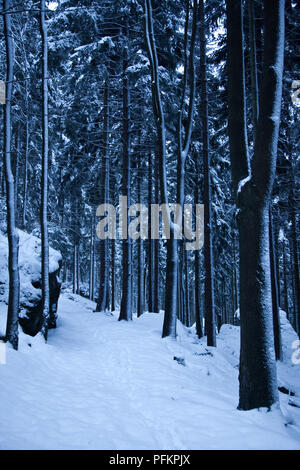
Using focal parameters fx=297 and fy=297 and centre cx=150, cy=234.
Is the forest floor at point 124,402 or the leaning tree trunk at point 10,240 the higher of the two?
the leaning tree trunk at point 10,240

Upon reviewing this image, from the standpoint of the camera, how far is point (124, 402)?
4.64 metres

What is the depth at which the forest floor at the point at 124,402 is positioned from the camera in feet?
11.0

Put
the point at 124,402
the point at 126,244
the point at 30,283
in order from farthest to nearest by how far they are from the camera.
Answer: the point at 126,244 < the point at 30,283 < the point at 124,402

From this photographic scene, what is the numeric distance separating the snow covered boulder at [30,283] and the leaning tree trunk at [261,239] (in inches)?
223

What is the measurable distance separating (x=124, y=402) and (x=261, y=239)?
10.7 feet

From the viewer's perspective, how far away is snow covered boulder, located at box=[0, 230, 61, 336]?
7.73 metres

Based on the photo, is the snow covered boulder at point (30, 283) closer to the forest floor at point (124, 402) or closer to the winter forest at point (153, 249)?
the winter forest at point (153, 249)

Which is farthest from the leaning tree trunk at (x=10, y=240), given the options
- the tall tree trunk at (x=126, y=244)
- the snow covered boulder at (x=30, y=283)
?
the tall tree trunk at (x=126, y=244)

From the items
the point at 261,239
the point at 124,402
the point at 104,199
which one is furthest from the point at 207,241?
the point at 124,402

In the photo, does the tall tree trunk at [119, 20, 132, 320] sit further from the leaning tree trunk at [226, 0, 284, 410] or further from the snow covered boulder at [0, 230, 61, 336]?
the leaning tree trunk at [226, 0, 284, 410]

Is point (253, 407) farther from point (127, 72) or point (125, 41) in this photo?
point (125, 41)

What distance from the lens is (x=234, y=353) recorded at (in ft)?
40.7

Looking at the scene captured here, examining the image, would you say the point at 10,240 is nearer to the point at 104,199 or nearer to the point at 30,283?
the point at 30,283

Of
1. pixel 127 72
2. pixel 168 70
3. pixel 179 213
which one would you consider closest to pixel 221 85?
pixel 168 70
